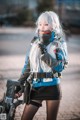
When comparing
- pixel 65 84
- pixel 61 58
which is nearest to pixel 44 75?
pixel 61 58

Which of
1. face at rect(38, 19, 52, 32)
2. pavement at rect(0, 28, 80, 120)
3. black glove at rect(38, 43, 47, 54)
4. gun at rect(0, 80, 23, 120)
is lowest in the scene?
pavement at rect(0, 28, 80, 120)

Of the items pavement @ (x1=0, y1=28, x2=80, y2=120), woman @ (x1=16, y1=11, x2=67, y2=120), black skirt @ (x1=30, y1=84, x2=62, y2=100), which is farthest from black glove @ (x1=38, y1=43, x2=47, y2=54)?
pavement @ (x1=0, y1=28, x2=80, y2=120)

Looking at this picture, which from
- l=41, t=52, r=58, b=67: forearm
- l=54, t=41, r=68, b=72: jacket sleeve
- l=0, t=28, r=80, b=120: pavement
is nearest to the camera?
l=41, t=52, r=58, b=67: forearm

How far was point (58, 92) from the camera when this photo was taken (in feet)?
14.9

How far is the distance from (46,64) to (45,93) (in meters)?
0.32

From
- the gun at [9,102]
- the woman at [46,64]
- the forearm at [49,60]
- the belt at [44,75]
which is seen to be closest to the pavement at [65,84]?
the gun at [9,102]

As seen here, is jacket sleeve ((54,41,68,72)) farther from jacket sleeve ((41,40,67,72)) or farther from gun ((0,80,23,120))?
gun ((0,80,23,120))

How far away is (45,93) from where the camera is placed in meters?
4.52

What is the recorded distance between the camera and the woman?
4.48m

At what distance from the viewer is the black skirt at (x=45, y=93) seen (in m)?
4.52

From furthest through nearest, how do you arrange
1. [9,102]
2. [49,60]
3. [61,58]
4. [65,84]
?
[65,84]
[9,102]
[61,58]
[49,60]

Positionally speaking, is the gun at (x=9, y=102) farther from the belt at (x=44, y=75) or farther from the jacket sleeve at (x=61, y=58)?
the jacket sleeve at (x=61, y=58)

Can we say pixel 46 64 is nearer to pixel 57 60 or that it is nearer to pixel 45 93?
pixel 57 60

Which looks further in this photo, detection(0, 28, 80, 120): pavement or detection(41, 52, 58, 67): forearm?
detection(0, 28, 80, 120): pavement
